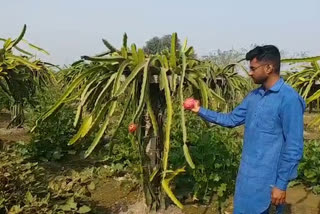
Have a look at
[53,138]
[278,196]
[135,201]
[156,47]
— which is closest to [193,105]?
[278,196]

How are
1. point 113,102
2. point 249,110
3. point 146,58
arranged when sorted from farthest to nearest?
point 146,58, point 113,102, point 249,110

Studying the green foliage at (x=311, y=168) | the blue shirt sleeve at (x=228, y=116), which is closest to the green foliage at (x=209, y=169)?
the green foliage at (x=311, y=168)

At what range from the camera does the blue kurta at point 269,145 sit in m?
2.62

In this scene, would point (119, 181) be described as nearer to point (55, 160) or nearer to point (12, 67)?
point (55, 160)

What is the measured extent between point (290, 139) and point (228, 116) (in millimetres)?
567

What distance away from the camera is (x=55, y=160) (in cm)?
600

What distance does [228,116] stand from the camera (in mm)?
3076

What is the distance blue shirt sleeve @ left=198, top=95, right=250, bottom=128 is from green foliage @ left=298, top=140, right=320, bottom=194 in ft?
7.32

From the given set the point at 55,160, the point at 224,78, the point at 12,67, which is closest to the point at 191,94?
the point at 12,67

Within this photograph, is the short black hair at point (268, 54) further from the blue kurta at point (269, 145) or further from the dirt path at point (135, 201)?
the dirt path at point (135, 201)

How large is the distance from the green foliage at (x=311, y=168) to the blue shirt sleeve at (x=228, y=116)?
2.23 metres

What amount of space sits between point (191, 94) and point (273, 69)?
1101mm

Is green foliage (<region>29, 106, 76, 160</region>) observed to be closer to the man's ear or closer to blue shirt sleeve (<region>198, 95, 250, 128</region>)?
blue shirt sleeve (<region>198, 95, 250, 128</region>)

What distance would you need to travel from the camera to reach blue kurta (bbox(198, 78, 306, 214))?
2615 mm
